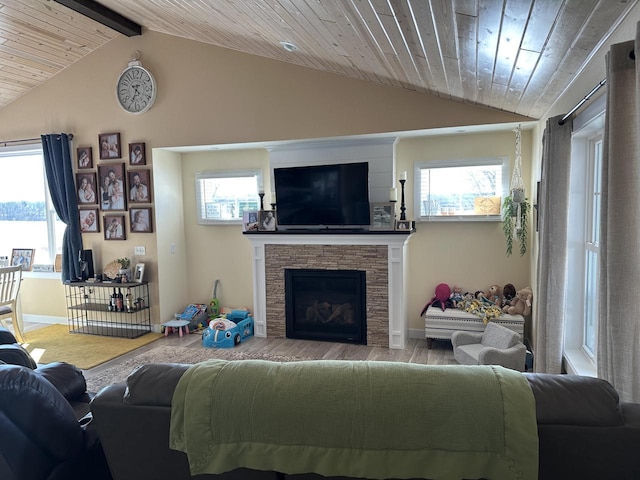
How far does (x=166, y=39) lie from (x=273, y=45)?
175 centimetres

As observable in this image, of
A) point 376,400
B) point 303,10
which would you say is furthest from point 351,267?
point 376,400

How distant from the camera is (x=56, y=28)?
15.1 feet

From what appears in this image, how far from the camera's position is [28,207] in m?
6.04

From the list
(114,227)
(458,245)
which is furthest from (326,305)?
(114,227)

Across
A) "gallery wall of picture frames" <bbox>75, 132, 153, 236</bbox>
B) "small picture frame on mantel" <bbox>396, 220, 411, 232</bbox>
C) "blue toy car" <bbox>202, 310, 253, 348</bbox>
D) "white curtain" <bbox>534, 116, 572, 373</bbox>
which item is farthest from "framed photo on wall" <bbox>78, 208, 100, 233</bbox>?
"white curtain" <bbox>534, 116, 572, 373</bbox>

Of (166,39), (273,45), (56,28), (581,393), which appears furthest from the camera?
(166,39)

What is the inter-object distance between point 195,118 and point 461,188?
306 centimetres

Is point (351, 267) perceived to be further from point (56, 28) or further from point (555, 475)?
point (56, 28)

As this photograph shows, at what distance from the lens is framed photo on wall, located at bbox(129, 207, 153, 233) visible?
5184mm

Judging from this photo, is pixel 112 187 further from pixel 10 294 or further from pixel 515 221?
pixel 515 221

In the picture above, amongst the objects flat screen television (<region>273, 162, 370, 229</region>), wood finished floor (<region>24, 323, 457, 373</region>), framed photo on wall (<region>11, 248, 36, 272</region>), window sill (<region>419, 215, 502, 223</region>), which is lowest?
wood finished floor (<region>24, 323, 457, 373</region>)

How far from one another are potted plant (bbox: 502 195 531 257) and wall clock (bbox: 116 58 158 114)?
410cm

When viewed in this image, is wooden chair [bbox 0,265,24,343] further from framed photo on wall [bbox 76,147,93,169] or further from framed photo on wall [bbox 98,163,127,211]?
framed photo on wall [bbox 76,147,93,169]

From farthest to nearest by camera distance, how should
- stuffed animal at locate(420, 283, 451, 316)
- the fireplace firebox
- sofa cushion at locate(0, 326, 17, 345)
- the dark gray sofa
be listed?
1. the fireplace firebox
2. stuffed animal at locate(420, 283, 451, 316)
3. sofa cushion at locate(0, 326, 17, 345)
4. the dark gray sofa
